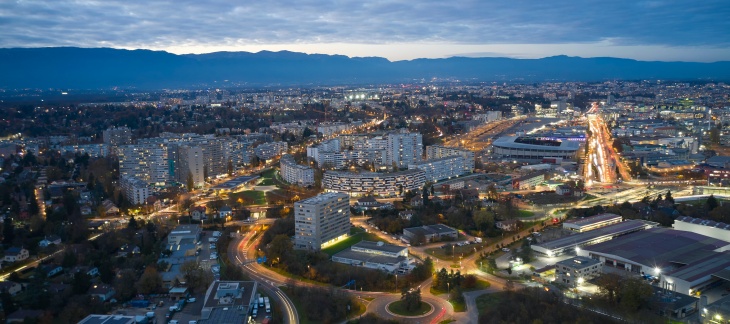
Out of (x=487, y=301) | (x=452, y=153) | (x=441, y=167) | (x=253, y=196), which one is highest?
(x=452, y=153)

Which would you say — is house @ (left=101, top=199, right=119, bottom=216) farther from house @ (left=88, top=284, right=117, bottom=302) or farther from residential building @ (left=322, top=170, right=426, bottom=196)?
house @ (left=88, top=284, right=117, bottom=302)

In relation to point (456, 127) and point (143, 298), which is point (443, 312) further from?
point (456, 127)

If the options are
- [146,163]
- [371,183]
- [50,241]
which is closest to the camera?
[50,241]

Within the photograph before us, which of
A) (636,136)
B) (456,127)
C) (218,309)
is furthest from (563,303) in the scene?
(456,127)

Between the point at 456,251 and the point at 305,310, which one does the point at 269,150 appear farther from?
the point at 305,310

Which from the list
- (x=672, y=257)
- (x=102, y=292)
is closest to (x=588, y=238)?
(x=672, y=257)

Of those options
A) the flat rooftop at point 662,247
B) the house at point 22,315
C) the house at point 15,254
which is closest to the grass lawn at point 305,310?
the house at point 22,315

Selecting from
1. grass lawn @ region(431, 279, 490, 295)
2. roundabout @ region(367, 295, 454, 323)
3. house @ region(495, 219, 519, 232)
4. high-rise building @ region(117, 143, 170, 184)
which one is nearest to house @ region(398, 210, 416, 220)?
house @ region(495, 219, 519, 232)
